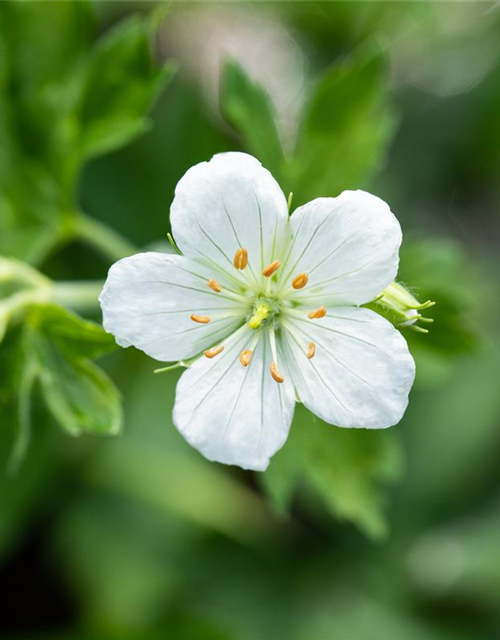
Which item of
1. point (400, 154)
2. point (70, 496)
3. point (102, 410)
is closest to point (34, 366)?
point (102, 410)

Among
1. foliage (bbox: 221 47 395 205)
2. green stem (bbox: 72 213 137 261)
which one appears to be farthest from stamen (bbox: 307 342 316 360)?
green stem (bbox: 72 213 137 261)

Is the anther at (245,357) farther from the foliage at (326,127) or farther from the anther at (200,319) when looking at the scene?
the foliage at (326,127)

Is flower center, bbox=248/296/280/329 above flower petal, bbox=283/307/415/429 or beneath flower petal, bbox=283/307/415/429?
above

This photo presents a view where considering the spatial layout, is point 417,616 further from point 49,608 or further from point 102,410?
point 102,410

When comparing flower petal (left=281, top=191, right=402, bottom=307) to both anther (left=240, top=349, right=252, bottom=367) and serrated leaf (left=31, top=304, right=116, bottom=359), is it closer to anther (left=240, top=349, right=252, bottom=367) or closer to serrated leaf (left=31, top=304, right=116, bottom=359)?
anther (left=240, top=349, right=252, bottom=367)

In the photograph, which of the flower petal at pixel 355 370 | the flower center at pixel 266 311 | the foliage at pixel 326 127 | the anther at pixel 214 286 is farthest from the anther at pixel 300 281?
the foliage at pixel 326 127
